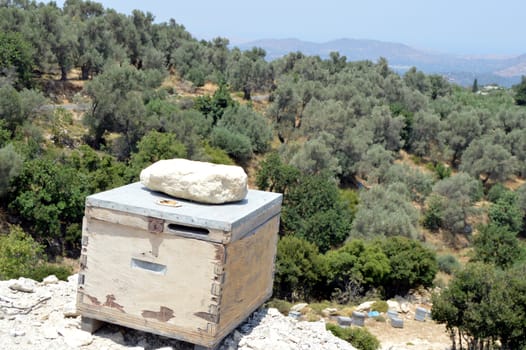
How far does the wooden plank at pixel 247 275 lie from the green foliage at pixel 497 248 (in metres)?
20.8

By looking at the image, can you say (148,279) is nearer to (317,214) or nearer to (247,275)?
(247,275)

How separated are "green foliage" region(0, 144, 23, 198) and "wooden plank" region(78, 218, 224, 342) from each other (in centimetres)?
1436

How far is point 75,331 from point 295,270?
1151cm

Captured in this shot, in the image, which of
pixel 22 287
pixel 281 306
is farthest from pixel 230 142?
pixel 22 287

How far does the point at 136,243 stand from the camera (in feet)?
28.2

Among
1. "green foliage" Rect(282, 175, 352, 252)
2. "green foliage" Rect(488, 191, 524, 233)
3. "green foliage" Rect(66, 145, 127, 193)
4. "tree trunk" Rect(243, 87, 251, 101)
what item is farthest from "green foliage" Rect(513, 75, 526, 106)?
"green foliage" Rect(66, 145, 127, 193)

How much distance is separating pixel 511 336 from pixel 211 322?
9.27 metres

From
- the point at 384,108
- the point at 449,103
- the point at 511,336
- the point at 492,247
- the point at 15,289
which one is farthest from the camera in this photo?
the point at 449,103

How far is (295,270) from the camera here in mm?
19688

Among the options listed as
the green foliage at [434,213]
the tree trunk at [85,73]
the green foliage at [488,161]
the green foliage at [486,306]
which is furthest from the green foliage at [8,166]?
the green foliage at [488,161]

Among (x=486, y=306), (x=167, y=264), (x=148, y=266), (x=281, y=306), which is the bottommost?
(x=281, y=306)

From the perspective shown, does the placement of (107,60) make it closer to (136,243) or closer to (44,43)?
(44,43)

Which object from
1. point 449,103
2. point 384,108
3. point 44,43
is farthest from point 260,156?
point 449,103

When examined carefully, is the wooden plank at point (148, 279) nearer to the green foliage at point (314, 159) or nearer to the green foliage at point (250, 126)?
the green foliage at point (314, 159)
